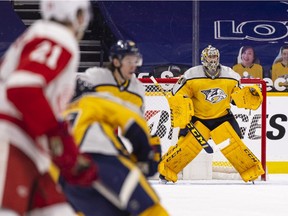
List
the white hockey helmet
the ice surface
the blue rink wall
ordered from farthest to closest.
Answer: the blue rink wall < the ice surface < the white hockey helmet

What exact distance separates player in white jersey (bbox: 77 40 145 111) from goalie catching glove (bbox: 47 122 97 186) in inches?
46.5

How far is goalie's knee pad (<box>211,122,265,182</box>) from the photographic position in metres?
6.97

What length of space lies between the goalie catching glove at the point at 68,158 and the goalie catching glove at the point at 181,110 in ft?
15.1

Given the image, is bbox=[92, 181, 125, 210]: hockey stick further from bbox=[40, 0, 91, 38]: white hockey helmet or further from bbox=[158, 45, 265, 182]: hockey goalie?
bbox=[158, 45, 265, 182]: hockey goalie

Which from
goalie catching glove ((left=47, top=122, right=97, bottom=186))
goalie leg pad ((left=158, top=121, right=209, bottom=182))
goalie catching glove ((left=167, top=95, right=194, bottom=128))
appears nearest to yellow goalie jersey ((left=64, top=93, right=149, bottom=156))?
goalie catching glove ((left=47, top=122, right=97, bottom=186))

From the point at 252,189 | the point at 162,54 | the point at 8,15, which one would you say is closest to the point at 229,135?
the point at 252,189

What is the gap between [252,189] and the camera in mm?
6652

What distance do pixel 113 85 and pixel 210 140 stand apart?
4.27 meters

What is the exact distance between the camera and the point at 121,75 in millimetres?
3439

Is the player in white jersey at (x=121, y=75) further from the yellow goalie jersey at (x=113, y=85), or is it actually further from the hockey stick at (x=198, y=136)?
the hockey stick at (x=198, y=136)

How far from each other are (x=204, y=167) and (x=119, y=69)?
164 inches

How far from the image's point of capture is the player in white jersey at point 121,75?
329 centimetres

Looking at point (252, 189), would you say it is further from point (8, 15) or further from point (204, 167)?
point (8, 15)

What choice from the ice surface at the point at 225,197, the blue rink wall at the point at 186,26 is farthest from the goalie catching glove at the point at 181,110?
the blue rink wall at the point at 186,26
